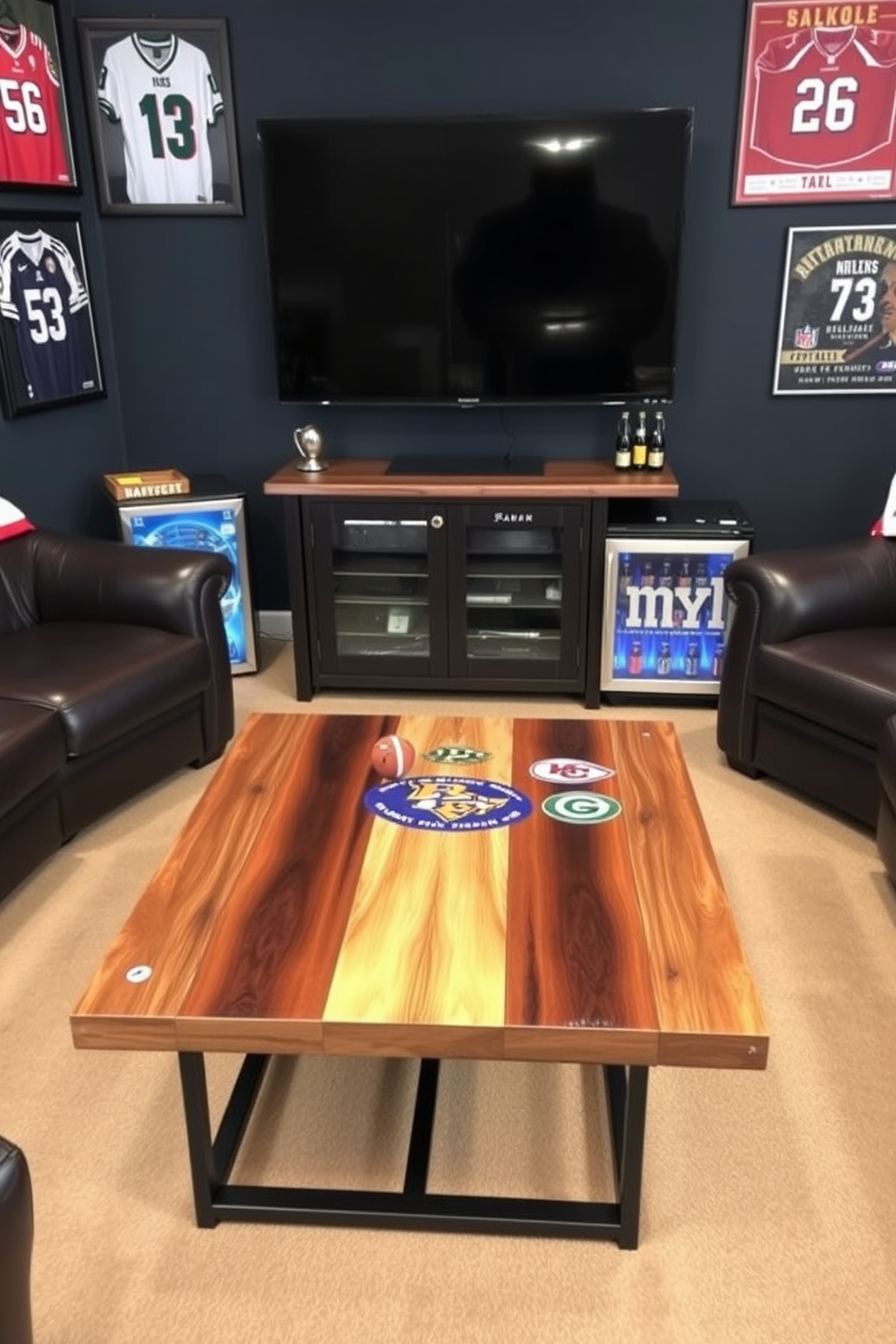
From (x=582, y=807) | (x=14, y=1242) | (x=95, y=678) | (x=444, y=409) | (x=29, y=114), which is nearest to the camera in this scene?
(x=14, y=1242)

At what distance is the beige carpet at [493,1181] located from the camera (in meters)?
1.60

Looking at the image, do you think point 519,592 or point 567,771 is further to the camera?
point 519,592

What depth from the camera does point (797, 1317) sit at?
1591 mm

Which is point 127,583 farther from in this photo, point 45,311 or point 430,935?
point 430,935

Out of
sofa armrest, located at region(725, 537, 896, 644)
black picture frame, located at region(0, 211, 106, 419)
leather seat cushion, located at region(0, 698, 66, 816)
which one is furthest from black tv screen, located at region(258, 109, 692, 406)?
leather seat cushion, located at region(0, 698, 66, 816)

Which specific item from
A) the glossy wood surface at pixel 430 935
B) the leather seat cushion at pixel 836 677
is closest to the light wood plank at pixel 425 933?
the glossy wood surface at pixel 430 935

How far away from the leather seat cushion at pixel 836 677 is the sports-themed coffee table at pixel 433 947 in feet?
2.46

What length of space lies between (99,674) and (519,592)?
4.98 ft

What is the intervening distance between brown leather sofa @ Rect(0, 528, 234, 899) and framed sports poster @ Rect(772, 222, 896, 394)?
84.8 inches

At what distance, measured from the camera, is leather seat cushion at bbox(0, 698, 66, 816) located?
240 cm

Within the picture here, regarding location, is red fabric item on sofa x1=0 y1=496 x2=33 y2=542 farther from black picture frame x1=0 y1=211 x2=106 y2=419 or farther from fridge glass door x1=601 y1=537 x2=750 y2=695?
fridge glass door x1=601 y1=537 x2=750 y2=695

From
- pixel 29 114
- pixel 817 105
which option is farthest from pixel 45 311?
pixel 817 105

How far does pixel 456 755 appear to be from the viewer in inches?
90.0

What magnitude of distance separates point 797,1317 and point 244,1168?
36.1 inches
